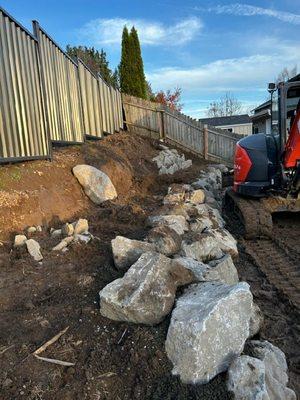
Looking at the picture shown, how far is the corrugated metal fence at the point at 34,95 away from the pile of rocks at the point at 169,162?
3.23m

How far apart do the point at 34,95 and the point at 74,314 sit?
421cm

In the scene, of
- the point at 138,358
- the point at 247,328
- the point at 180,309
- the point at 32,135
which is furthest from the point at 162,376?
the point at 32,135

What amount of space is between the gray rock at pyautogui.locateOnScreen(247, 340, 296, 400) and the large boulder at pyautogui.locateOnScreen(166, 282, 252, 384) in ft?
0.47

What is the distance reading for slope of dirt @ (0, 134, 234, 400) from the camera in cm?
248

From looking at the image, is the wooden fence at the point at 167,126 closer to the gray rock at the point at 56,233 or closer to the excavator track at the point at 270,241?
the excavator track at the point at 270,241

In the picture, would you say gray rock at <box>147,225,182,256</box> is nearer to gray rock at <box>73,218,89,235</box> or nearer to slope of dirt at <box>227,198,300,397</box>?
gray rock at <box>73,218,89,235</box>

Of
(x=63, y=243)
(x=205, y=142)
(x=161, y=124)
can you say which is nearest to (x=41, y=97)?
(x=63, y=243)

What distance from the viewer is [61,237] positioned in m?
4.64

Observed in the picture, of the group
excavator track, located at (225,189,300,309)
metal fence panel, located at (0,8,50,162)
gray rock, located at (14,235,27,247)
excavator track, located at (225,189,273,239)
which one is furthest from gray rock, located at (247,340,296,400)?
excavator track, located at (225,189,273,239)

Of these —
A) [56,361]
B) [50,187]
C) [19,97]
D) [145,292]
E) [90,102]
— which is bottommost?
[56,361]

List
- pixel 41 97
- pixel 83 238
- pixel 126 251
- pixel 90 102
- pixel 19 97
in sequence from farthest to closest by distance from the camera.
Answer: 1. pixel 90 102
2. pixel 41 97
3. pixel 19 97
4. pixel 83 238
5. pixel 126 251

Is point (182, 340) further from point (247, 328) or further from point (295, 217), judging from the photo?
point (295, 217)

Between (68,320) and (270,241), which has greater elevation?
(68,320)

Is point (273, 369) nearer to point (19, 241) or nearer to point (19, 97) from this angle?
point (19, 241)
